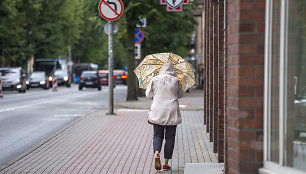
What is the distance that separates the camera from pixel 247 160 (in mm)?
4660

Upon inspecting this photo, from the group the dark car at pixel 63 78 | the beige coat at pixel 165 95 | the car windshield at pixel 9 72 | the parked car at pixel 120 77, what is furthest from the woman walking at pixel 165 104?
the parked car at pixel 120 77

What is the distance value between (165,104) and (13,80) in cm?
3233

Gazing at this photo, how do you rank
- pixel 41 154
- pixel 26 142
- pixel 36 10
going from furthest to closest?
pixel 36 10
pixel 26 142
pixel 41 154

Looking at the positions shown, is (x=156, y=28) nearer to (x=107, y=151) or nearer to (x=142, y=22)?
(x=142, y=22)

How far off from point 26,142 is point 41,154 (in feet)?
7.07

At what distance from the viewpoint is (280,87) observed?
14.7 ft

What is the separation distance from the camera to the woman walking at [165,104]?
7676mm

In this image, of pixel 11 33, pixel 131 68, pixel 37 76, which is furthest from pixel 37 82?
pixel 131 68

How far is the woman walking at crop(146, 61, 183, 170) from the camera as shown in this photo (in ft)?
25.2

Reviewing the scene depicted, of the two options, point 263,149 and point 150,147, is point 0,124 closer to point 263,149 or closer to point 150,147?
point 150,147

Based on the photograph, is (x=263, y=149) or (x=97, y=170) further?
(x=97, y=170)

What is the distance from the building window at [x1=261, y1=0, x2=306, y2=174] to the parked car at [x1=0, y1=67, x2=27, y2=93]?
3533cm

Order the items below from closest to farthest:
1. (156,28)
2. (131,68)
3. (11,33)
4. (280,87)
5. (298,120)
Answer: (280,87)
(298,120)
(131,68)
(156,28)
(11,33)

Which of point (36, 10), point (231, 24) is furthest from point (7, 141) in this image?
point (36, 10)
